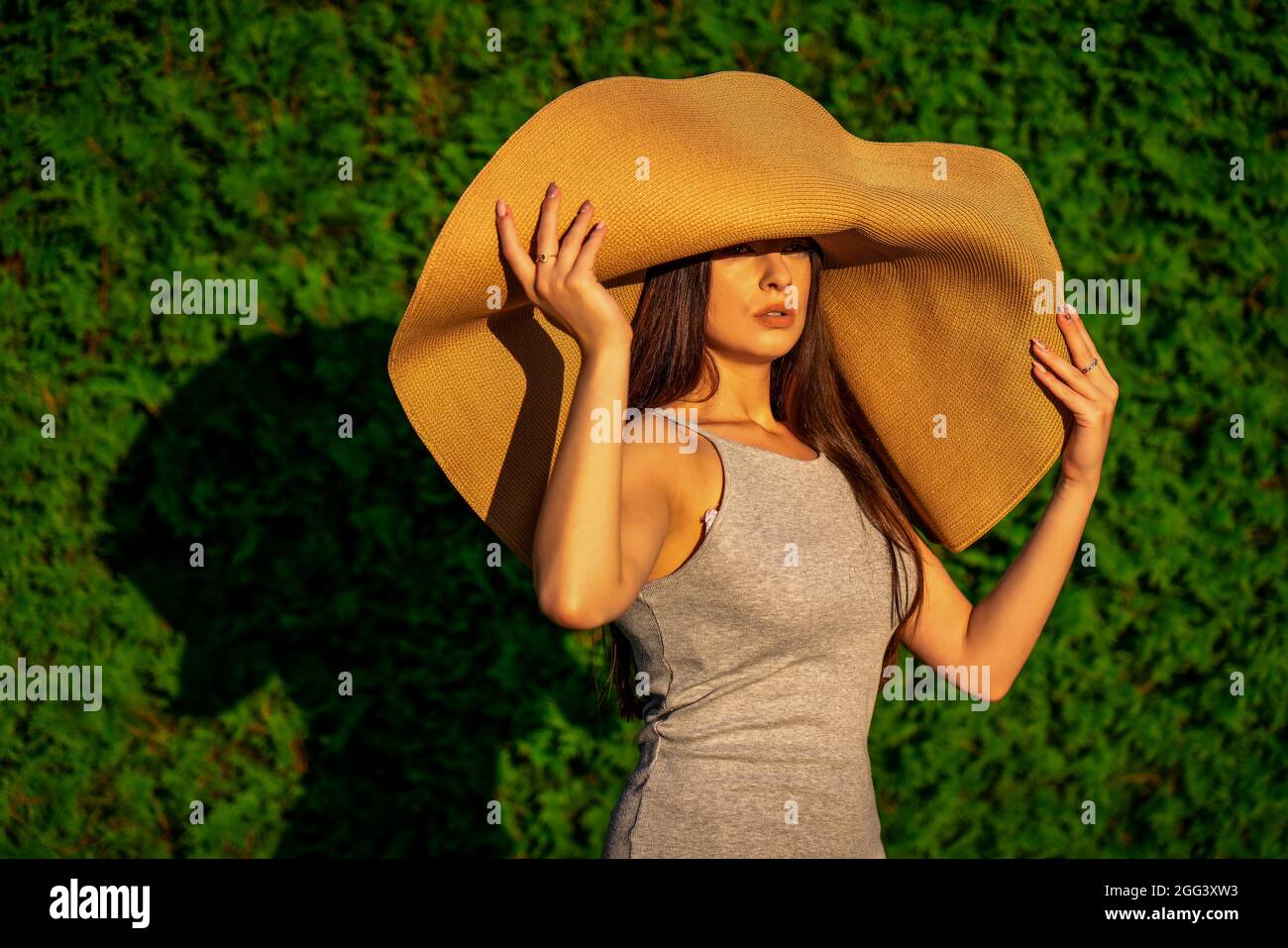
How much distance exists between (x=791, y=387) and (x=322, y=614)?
7.08 ft

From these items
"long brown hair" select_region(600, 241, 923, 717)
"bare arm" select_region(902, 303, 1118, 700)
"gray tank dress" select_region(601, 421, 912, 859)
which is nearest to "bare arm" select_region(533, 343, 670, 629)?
"gray tank dress" select_region(601, 421, 912, 859)

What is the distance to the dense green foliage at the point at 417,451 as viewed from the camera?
390cm

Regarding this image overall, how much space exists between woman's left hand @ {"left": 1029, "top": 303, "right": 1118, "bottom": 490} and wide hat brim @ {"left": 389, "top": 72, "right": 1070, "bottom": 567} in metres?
0.04

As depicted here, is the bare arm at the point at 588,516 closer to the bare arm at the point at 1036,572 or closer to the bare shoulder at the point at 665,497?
the bare shoulder at the point at 665,497

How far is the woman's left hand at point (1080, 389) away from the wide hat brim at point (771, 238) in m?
0.04

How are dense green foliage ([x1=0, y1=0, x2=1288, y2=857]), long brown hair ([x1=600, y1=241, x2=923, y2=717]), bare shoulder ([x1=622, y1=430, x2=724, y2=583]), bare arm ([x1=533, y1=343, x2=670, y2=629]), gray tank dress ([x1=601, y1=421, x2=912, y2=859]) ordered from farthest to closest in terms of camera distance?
dense green foliage ([x1=0, y1=0, x2=1288, y2=857]), long brown hair ([x1=600, y1=241, x2=923, y2=717]), gray tank dress ([x1=601, y1=421, x2=912, y2=859]), bare shoulder ([x1=622, y1=430, x2=724, y2=583]), bare arm ([x1=533, y1=343, x2=670, y2=629])

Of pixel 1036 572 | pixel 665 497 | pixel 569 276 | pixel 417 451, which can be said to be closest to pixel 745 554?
pixel 665 497

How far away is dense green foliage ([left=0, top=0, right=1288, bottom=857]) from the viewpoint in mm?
3902

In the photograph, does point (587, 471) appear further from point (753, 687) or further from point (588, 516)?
point (753, 687)

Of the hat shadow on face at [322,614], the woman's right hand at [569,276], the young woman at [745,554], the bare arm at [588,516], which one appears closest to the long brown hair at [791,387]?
the young woman at [745,554]

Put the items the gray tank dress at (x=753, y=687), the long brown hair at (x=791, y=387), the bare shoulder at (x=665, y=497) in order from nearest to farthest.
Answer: the bare shoulder at (x=665, y=497) → the gray tank dress at (x=753, y=687) → the long brown hair at (x=791, y=387)

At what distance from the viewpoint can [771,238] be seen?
2.07 metres

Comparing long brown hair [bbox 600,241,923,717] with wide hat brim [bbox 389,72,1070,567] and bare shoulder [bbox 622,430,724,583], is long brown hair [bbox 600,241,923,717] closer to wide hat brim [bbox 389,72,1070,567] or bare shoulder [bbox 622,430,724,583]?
wide hat brim [bbox 389,72,1070,567]
